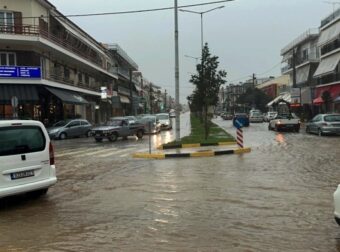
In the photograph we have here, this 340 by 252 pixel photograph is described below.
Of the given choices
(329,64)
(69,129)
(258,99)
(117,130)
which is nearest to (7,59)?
(69,129)

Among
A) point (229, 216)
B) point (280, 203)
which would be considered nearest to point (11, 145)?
point (229, 216)

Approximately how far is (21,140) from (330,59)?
5910 centimetres

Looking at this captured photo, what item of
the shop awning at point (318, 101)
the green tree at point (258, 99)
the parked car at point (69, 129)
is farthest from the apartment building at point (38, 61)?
the green tree at point (258, 99)

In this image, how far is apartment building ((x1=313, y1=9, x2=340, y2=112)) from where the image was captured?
61.2m

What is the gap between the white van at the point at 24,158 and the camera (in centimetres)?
1027

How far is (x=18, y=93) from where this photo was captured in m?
40.0

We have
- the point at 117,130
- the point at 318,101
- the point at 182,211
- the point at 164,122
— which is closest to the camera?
the point at 182,211

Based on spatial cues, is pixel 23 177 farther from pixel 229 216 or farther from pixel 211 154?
pixel 211 154

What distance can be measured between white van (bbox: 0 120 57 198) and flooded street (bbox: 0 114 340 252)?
43 centimetres

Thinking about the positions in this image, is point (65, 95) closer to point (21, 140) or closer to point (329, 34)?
point (329, 34)

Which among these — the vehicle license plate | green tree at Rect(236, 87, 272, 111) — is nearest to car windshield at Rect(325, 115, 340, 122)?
the vehicle license plate

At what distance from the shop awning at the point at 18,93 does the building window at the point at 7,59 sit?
2.34 metres

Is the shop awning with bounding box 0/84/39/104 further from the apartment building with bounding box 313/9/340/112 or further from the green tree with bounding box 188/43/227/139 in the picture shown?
the apartment building with bounding box 313/9/340/112

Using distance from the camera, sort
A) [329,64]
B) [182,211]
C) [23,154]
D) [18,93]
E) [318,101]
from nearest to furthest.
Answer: [182,211], [23,154], [18,93], [329,64], [318,101]
